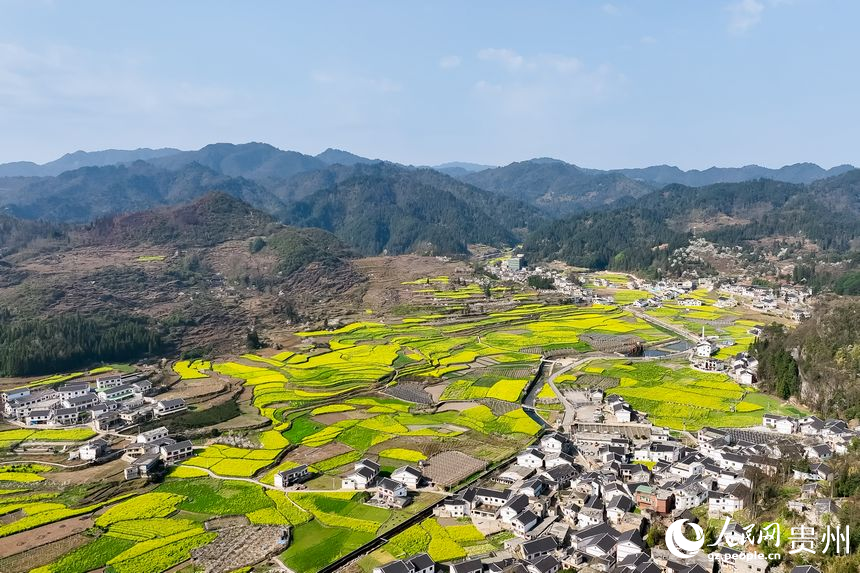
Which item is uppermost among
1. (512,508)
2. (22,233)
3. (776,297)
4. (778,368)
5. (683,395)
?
(22,233)

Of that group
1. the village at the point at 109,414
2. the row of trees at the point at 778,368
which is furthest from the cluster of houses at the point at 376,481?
the row of trees at the point at 778,368

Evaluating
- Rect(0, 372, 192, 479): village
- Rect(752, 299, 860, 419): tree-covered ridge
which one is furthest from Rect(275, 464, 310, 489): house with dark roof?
Rect(752, 299, 860, 419): tree-covered ridge

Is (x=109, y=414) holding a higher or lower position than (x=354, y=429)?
higher

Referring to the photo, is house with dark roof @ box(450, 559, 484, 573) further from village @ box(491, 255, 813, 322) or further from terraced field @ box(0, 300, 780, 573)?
village @ box(491, 255, 813, 322)

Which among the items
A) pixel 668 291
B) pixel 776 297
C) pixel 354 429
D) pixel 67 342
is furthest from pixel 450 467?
pixel 668 291

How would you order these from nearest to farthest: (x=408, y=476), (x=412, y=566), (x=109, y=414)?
(x=412, y=566)
(x=408, y=476)
(x=109, y=414)

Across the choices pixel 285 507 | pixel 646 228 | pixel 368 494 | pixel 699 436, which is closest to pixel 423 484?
pixel 368 494

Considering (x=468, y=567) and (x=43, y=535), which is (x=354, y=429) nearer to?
(x=43, y=535)
